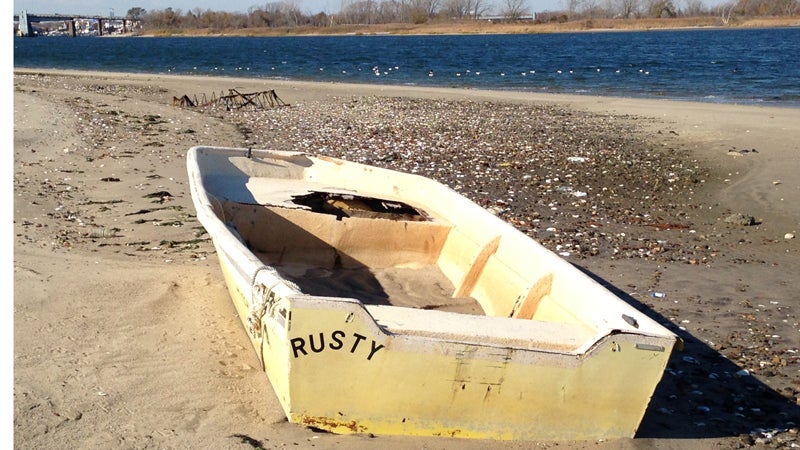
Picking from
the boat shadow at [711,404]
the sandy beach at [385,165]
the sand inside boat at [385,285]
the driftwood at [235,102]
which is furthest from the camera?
the driftwood at [235,102]

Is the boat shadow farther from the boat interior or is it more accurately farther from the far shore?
the far shore

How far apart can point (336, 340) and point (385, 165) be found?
25.5 feet

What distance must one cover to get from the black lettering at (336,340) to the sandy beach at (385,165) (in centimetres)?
51

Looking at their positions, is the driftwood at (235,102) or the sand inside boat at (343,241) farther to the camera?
the driftwood at (235,102)

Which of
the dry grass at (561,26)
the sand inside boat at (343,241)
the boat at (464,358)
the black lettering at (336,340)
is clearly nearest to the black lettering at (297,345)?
the boat at (464,358)

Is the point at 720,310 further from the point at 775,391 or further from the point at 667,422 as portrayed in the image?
the point at 667,422

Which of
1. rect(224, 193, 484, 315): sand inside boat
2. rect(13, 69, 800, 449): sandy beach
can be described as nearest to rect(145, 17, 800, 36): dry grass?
rect(13, 69, 800, 449): sandy beach

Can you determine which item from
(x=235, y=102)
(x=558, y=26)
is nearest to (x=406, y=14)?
(x=558, y=26)

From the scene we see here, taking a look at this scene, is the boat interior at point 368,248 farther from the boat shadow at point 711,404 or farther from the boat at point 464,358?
the boat shadow at point 711,404

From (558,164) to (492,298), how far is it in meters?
6.43

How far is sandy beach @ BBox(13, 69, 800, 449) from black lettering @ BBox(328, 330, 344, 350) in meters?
0.51

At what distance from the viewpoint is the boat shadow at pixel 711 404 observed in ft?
15.0

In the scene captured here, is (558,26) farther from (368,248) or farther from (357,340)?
(357,340)

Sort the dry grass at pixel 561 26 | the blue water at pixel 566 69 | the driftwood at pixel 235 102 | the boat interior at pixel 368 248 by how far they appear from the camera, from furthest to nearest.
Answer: the dry grass at pixel 561 26, the blue water at pixel 566 69, the driftwood at pixel 235 102, the boat interior at pixel 368 248
